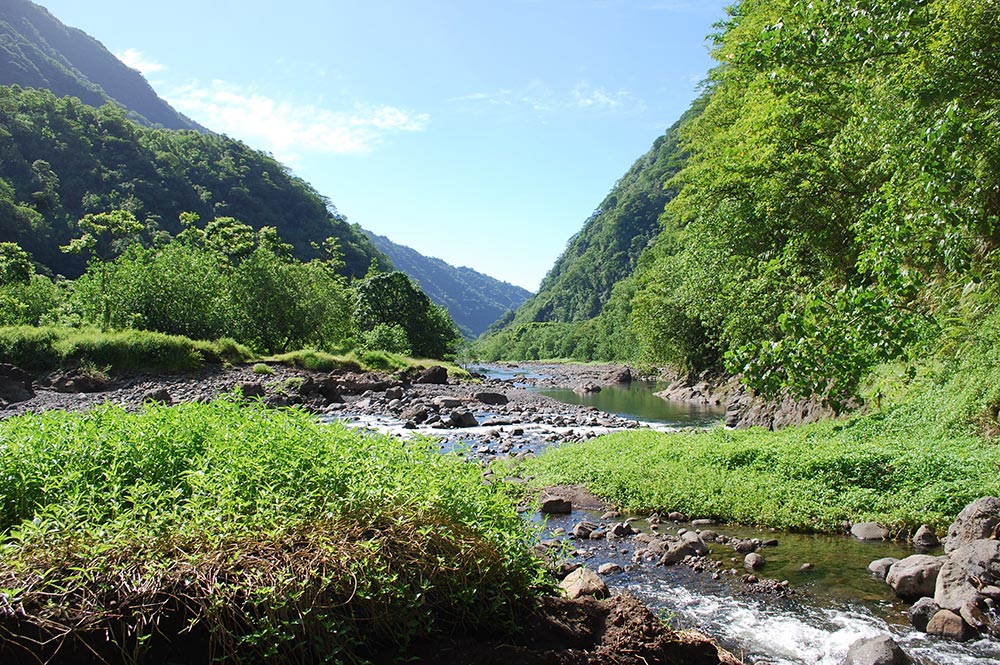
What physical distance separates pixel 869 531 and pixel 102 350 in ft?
127

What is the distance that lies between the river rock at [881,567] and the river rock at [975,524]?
741 mm

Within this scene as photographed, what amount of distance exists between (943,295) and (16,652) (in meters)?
17.0

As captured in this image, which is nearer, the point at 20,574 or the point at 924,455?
the point at 20,574

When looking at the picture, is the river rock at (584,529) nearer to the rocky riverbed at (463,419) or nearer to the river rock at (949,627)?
the rocky riverbed at (463,419)

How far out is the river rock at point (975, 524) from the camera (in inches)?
318

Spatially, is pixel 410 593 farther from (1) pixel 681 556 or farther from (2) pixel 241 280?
(2) pixel 241 280

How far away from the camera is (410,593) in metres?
4.34

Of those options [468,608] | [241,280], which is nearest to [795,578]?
[468,608]

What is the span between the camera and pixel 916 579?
24.1ft

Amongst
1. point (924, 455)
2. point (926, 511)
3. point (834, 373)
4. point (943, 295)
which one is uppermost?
point (943, 295)

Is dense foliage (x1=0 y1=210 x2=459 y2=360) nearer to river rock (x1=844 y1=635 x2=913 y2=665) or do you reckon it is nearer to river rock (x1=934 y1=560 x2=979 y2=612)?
river rock (x1=844 y1=635 x2=913 y2=665)

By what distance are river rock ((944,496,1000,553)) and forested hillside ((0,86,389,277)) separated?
3919 inches

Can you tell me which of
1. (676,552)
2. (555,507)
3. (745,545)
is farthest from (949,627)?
(555,507)

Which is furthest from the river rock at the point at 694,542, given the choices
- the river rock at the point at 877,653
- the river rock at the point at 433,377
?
the river rock at the point at 433,377
